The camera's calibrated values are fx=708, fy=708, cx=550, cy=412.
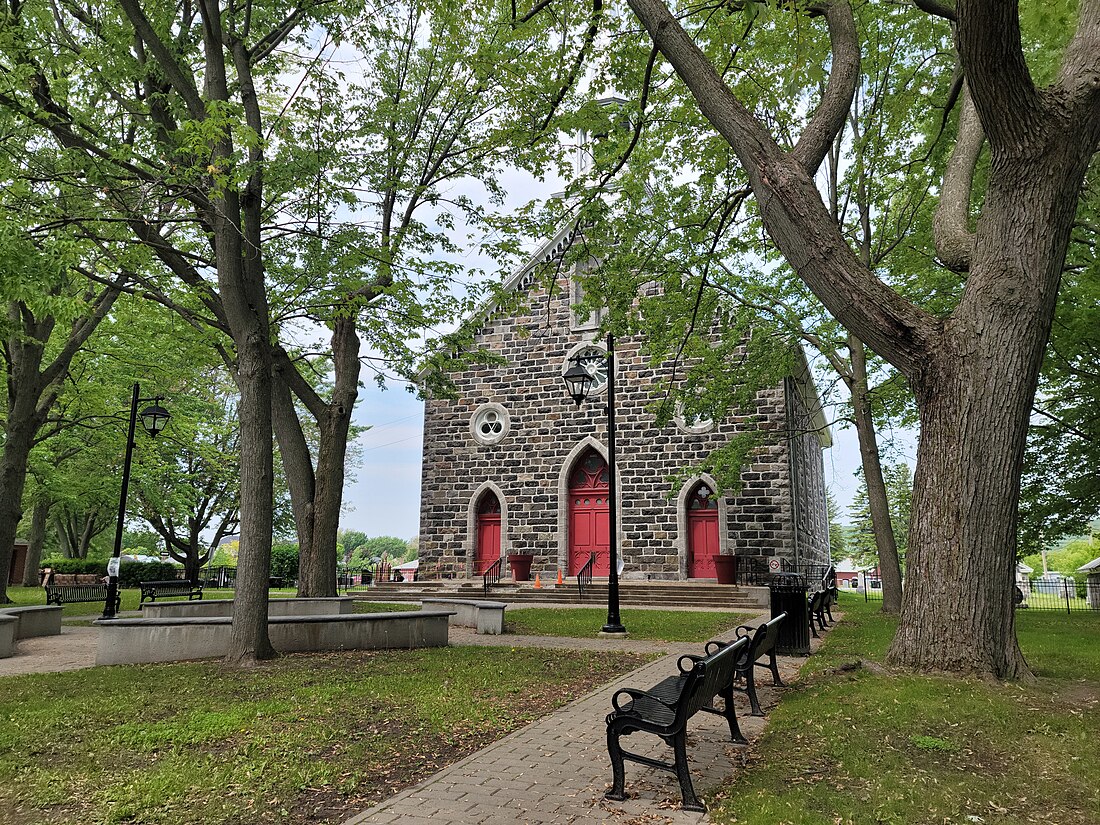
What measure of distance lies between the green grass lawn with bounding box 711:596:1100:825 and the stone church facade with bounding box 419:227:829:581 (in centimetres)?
1389

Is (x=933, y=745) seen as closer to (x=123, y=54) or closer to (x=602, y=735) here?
(x=602, y=735)

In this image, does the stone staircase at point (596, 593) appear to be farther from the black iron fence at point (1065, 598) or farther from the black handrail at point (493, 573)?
the black iron fence at point (1065, 598)

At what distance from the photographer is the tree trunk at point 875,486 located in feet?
46.6

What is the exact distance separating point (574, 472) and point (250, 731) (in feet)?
57.6

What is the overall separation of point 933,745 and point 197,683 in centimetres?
681

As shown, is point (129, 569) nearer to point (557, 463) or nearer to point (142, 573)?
point (142, 573)

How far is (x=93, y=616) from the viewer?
1622 cm

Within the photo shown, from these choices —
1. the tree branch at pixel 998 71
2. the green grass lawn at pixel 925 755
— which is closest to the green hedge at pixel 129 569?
the green grass lawn at pixel 925 755

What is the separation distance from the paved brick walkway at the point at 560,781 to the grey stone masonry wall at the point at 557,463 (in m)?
14.4

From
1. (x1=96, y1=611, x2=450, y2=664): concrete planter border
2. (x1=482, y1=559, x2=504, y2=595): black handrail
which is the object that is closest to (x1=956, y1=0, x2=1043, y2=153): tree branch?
(x1=96, y1=611, x2=450, y2=664): concrete planter border

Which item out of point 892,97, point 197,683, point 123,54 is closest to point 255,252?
point 123,54

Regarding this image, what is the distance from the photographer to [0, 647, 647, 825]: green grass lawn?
4.02 metres

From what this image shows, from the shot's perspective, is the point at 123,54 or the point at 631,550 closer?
the point at 123,54

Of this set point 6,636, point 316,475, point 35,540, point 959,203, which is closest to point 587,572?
point 316,475
